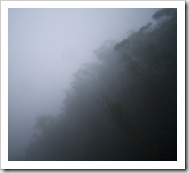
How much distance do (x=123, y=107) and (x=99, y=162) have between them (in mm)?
1000

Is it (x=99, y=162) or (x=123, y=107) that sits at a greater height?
(x=123, y=107)

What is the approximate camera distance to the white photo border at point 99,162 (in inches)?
108

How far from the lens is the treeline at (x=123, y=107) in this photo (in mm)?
2816

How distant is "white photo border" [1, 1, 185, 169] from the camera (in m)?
2.75

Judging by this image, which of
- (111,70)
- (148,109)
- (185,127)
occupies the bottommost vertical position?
(185,127)

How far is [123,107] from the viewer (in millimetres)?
2879

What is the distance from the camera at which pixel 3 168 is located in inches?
110

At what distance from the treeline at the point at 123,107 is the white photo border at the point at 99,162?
0.23 feet

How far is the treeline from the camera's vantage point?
2816 mm

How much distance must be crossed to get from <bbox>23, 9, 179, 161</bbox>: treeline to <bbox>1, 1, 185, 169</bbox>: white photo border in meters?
0.07

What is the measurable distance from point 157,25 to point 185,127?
1.84 meters

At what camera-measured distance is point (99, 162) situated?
2.80 meters

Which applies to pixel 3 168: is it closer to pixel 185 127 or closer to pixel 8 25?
pixel 8 25

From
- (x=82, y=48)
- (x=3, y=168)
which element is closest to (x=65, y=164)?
(x=3, y=168)
